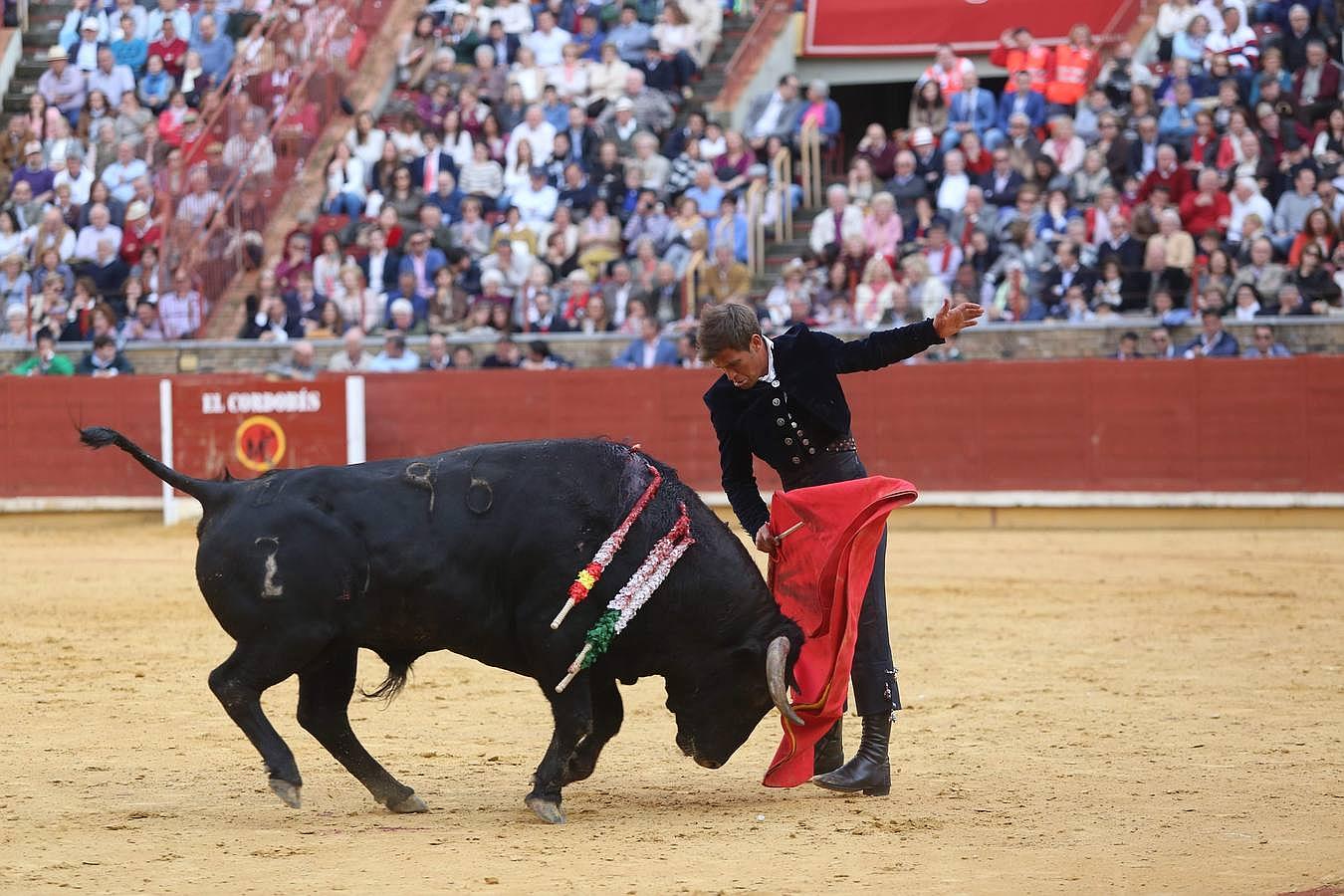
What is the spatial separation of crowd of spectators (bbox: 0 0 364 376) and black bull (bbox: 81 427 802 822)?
10878 mm

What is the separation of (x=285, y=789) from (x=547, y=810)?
2.20 feet

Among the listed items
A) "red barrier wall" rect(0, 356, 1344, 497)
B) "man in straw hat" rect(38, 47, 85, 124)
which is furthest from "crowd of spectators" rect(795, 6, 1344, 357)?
"man in straw hat" rect(38, 47, 85, 124)

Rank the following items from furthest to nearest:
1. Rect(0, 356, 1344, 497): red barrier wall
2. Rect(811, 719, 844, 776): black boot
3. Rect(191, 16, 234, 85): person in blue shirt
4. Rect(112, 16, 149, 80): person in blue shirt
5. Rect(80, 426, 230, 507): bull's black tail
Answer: Rect(112, 16, 149, 80): person in blue shirt
Rect(191, 16, 234, 85): person in blue shirt
Rect(0, 356, 1344, 497): red barrier wall
Rect(811, 719, 844, 776): black boot
Rect(80, 426, 230, 507): bull's black tail

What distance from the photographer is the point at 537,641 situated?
4.80 metres

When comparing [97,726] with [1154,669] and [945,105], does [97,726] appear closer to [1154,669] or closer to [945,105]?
[1154,669]

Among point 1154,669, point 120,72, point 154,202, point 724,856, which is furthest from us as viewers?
point 120,72

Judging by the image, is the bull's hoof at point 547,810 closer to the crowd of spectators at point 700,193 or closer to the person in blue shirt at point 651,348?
the crowd of spectators at point 700,193

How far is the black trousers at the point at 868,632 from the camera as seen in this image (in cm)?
507

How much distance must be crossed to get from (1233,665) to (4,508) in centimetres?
1061

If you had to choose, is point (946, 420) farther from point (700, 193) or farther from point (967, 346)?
point (700, 193)

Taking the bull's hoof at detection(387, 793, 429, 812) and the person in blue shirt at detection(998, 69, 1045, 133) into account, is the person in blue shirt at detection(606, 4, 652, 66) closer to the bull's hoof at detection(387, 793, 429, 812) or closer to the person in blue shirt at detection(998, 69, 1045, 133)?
the person in blue shirt at detection(998, 69, 1045, 133)

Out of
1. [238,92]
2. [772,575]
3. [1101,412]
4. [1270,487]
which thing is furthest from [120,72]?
[772,575]

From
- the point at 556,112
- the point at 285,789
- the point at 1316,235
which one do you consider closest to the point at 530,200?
the point at 556,112

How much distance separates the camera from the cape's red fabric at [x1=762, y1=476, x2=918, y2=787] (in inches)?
195
